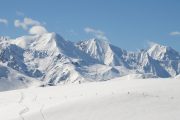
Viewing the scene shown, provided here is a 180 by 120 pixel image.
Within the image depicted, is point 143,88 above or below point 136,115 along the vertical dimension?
above

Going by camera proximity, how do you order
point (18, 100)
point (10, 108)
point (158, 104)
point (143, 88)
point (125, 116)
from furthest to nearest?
point (18, 100) → point (143, 88) → point (10, 108) → point (158, 104) → point (125, 116)

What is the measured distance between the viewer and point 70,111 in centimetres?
2844

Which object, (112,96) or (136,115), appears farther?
(112,96)

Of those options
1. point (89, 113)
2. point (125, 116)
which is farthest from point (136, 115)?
point (89, 113)

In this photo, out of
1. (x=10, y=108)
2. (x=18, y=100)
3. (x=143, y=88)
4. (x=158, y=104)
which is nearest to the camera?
(x=158, y=104)

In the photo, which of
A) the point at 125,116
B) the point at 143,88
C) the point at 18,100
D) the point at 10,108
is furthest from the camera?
the point at 18,100

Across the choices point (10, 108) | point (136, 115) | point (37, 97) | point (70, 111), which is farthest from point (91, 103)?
point (37, 97)

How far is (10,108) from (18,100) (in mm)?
4787

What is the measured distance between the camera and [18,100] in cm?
3675

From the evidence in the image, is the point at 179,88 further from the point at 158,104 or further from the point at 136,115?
the point at 136,115

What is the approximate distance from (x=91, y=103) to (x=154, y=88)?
6.80 meters

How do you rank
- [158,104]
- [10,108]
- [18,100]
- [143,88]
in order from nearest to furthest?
[158,104] → [10,108] → [143,88] → [18,100]

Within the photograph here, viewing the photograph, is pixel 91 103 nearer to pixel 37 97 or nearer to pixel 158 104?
pixel 158 104

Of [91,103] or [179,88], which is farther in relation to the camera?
[179,88]
